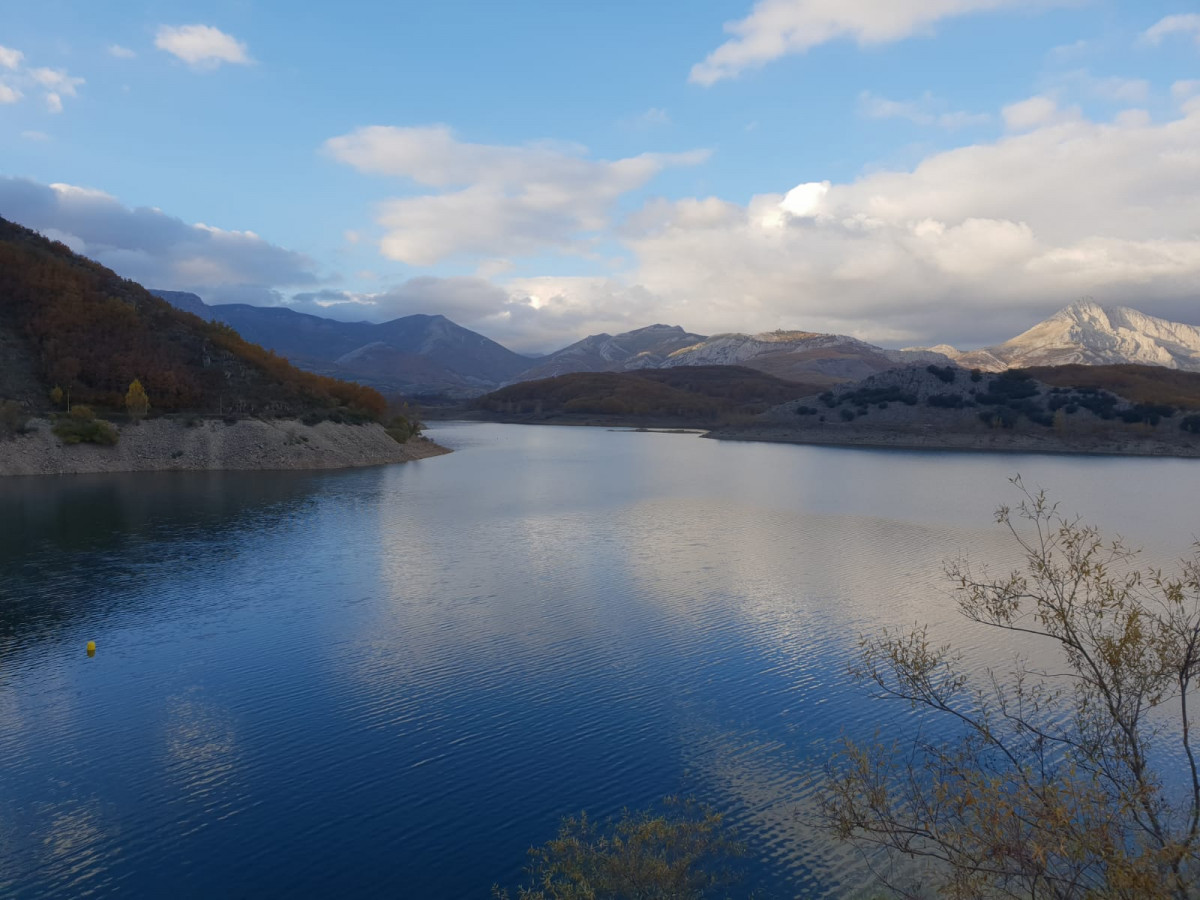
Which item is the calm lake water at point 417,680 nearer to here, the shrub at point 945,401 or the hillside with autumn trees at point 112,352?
the hillside with autumn trees at point 112,352

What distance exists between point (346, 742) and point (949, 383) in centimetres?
13693

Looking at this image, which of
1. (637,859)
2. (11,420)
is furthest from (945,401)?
(637,859)

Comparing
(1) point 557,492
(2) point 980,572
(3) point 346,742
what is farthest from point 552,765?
(1) point 557,492

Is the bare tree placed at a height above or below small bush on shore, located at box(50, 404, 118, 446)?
below

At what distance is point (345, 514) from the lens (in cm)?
4994

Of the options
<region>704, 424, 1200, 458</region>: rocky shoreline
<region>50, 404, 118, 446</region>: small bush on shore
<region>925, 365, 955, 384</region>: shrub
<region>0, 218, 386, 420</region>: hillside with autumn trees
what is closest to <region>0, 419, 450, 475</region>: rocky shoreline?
<region>50, 404, 118, 446</region>: small bush on shore

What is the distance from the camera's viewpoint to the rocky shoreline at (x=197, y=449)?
65.8 meters

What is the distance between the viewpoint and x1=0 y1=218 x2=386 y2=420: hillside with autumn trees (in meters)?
75.8

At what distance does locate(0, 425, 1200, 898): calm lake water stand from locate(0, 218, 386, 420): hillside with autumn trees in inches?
1239

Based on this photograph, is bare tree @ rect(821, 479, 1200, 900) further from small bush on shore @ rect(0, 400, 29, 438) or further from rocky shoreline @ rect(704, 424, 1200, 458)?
rocky shoreline @ rect(704, 424, 1200, 458)

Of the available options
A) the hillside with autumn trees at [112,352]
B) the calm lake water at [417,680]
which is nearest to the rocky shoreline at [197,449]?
the hillside with autumn trees at [112,352]

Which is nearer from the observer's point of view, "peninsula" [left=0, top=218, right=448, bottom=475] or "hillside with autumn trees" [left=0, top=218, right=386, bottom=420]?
"peninsula" [left=0, top=218, right=448, bottom=475]

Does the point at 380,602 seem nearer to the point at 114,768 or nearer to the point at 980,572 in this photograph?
the point at 114,768

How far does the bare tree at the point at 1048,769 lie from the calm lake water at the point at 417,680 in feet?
4.62
